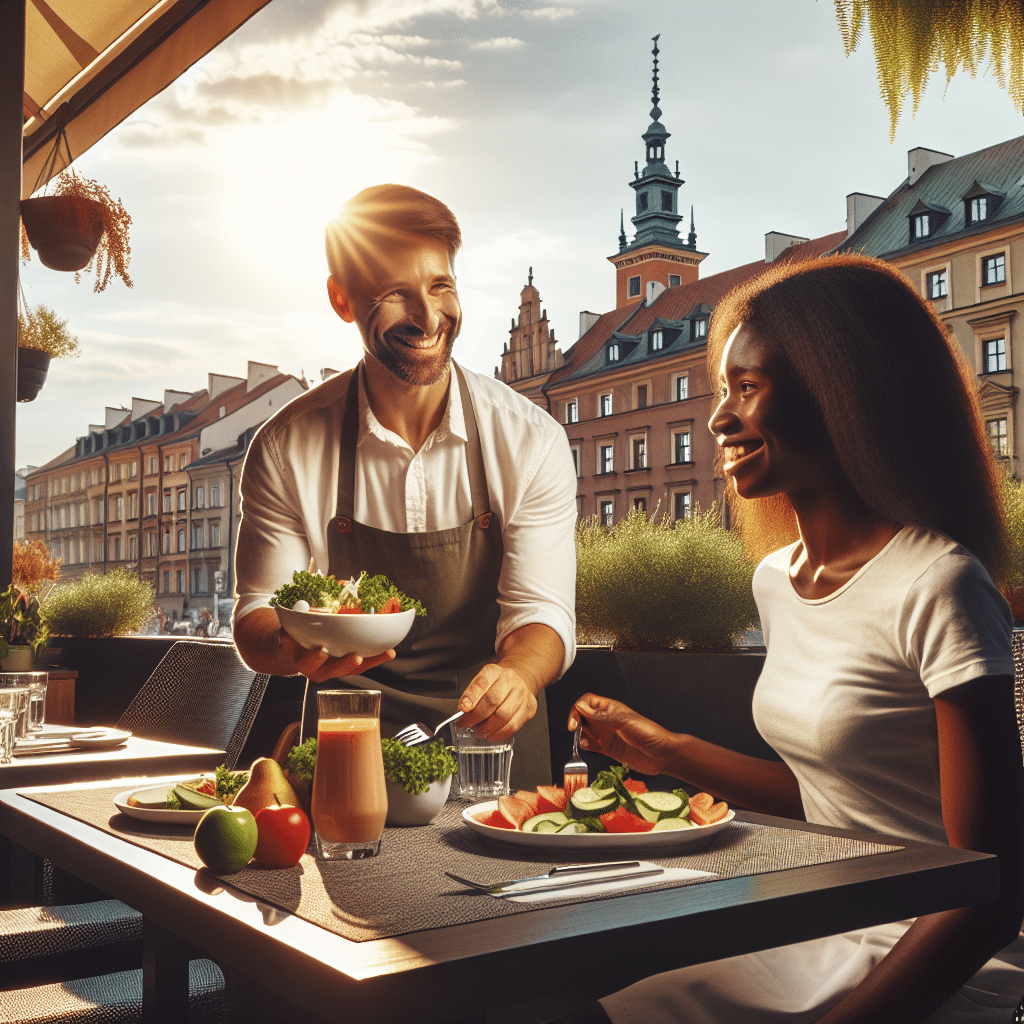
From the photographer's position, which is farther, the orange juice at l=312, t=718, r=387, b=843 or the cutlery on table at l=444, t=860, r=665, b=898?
the orange juice at l=312, t=718, r=387, b=843

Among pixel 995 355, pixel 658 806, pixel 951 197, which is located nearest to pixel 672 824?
pixel 658 806

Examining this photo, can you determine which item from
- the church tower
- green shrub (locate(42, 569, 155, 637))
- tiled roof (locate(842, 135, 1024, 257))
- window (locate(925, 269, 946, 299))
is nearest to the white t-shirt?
green shrub (locate(42, 569, 155, 637))

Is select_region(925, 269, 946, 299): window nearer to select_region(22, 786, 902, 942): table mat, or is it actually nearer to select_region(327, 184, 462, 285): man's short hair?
select_region(327, 184, 462, 285): man's short hair

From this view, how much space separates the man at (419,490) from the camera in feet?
6.50

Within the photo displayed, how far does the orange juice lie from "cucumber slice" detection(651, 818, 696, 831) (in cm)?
29

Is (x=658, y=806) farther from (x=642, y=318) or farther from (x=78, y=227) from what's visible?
(x=642, y=318)

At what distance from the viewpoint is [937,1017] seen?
1046 millimetres

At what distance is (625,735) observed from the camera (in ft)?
4.85

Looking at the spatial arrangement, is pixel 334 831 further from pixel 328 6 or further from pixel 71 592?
pixel 71 592

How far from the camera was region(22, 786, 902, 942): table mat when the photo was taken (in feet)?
2.86

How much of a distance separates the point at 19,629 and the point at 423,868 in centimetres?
311

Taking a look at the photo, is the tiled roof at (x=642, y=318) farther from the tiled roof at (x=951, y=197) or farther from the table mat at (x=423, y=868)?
the table mat at (x=423, y=868)

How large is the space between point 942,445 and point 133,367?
28.3m

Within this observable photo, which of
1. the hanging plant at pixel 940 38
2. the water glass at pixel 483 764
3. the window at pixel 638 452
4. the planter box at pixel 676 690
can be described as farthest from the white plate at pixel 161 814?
the window at pixel 638 452
